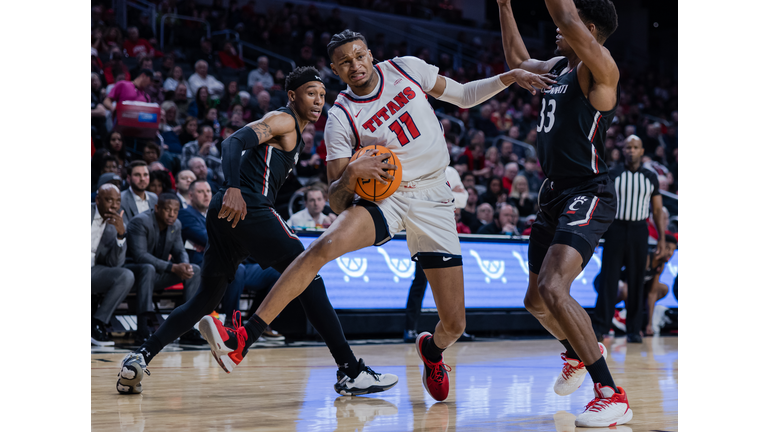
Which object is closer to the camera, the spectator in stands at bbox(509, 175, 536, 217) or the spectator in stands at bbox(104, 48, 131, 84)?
the spectator in stands at bbox(104, 48, 131, 84)

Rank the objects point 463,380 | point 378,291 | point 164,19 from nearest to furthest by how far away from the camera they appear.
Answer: point 463,380 < point 378,291 < point 164,19

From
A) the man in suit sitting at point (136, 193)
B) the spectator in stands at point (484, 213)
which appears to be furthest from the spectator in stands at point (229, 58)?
the man in suit sitting at point (136, 193)

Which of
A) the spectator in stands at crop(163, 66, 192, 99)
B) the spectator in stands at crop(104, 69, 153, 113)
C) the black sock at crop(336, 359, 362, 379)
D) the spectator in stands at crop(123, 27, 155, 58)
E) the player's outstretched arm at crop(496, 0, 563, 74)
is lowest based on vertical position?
the black sock at crop(336, 359, 362, 379)

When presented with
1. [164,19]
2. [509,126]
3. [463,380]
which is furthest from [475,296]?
[164,19]

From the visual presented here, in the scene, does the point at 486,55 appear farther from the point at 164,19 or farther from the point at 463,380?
the point at 463,380

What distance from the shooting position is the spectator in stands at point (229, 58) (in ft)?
46.9

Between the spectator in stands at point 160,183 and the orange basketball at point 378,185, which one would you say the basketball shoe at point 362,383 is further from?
the spectator in stands at point 160,183

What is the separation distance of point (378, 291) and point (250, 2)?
37.6 ft

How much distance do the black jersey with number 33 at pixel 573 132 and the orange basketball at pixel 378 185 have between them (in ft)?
2.48

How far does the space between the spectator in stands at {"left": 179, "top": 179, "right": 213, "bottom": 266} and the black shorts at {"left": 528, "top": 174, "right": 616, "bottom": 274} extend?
13.6 ft

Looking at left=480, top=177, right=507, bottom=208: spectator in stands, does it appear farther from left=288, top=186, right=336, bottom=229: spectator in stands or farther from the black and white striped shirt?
left=288, top=186, right=336, bottom=229: spectator in stands

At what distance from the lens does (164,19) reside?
14273mm

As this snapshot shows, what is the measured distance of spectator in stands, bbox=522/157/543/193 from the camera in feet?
41.7

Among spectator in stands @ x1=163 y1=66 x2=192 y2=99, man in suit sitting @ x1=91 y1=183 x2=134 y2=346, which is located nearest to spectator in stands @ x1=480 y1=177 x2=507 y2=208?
spectator in stands @ x1=163 y1=66 x2=192 y2=99
